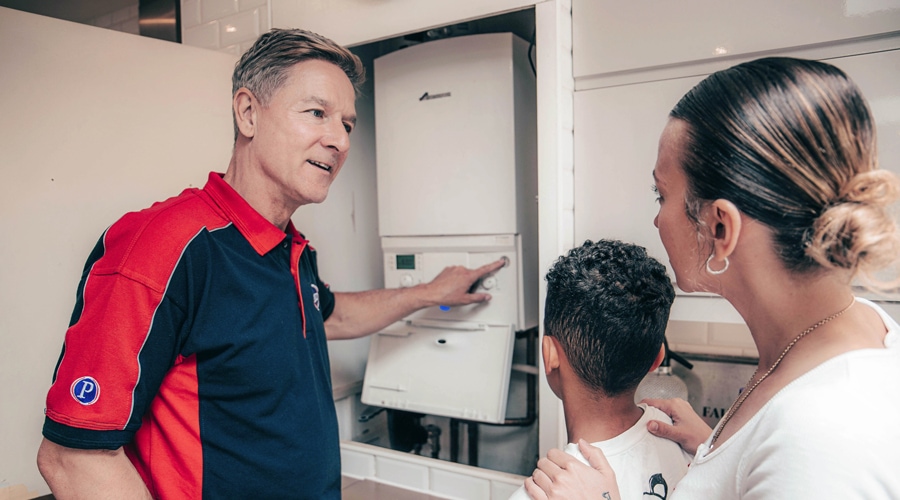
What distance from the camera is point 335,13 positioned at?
135 cm

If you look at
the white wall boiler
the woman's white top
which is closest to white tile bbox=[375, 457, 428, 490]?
the white wall boiler

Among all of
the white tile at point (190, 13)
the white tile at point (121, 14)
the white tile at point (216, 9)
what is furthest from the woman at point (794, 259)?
the white tile at point (121, 14)

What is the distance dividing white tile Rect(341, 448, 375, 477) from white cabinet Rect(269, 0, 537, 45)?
A: 3.33 ft

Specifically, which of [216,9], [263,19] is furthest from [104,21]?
[263,19]

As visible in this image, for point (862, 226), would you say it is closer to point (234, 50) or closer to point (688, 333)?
point (688, 333)

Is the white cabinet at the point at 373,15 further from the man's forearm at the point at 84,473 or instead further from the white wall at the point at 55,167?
the man's forearm at the point at 84,473

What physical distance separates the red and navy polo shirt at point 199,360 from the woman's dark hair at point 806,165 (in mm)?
736

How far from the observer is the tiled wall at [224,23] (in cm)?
152

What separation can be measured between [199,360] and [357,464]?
2.29 ft

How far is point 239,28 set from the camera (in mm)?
1563

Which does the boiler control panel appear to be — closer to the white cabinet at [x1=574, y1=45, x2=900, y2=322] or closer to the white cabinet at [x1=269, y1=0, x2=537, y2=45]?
the white cabinet at [x1=574, y1=45, x2=900, y2=322]

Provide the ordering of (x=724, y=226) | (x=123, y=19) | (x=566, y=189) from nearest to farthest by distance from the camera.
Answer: (x=724, y=226)
(x=566, y=189)
(x=123, y=19)

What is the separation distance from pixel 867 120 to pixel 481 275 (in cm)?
92

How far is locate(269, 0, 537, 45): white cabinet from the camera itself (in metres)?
1.17
